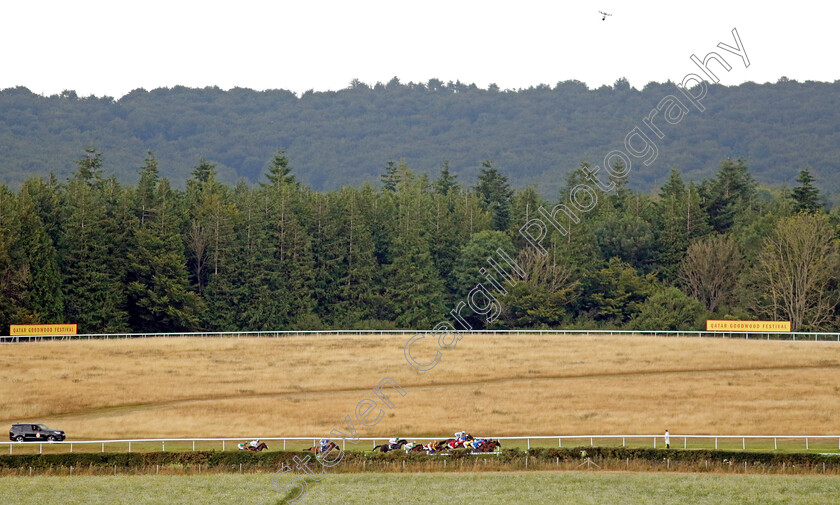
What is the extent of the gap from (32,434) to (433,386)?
25.3 meters

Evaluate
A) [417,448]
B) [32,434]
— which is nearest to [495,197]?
[32,434]

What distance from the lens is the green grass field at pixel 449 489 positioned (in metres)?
34.8

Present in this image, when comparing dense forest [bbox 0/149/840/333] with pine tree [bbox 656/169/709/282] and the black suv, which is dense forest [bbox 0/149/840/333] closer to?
pine tree [bbox 656/169/709/282]

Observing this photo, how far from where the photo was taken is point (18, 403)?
5978 centimetres

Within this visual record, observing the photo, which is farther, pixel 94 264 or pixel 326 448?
pixel 94 264

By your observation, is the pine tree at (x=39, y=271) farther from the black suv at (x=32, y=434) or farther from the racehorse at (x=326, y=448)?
the racehorse at (x=326, y=448)

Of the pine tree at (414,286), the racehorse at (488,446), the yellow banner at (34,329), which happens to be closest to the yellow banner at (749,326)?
the pine tree at (414,286)

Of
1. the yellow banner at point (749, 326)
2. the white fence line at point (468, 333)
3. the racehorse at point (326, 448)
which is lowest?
the racehorse at point (326, 448)

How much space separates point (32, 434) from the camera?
5100 cm

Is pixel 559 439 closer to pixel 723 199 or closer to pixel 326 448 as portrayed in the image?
pixel 326 448

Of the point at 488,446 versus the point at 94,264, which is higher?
the point at 94,264

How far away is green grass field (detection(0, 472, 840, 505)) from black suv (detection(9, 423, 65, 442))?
12005mm

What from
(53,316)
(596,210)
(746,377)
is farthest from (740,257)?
(53,316)

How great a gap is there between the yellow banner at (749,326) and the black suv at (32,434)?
4980 cm
